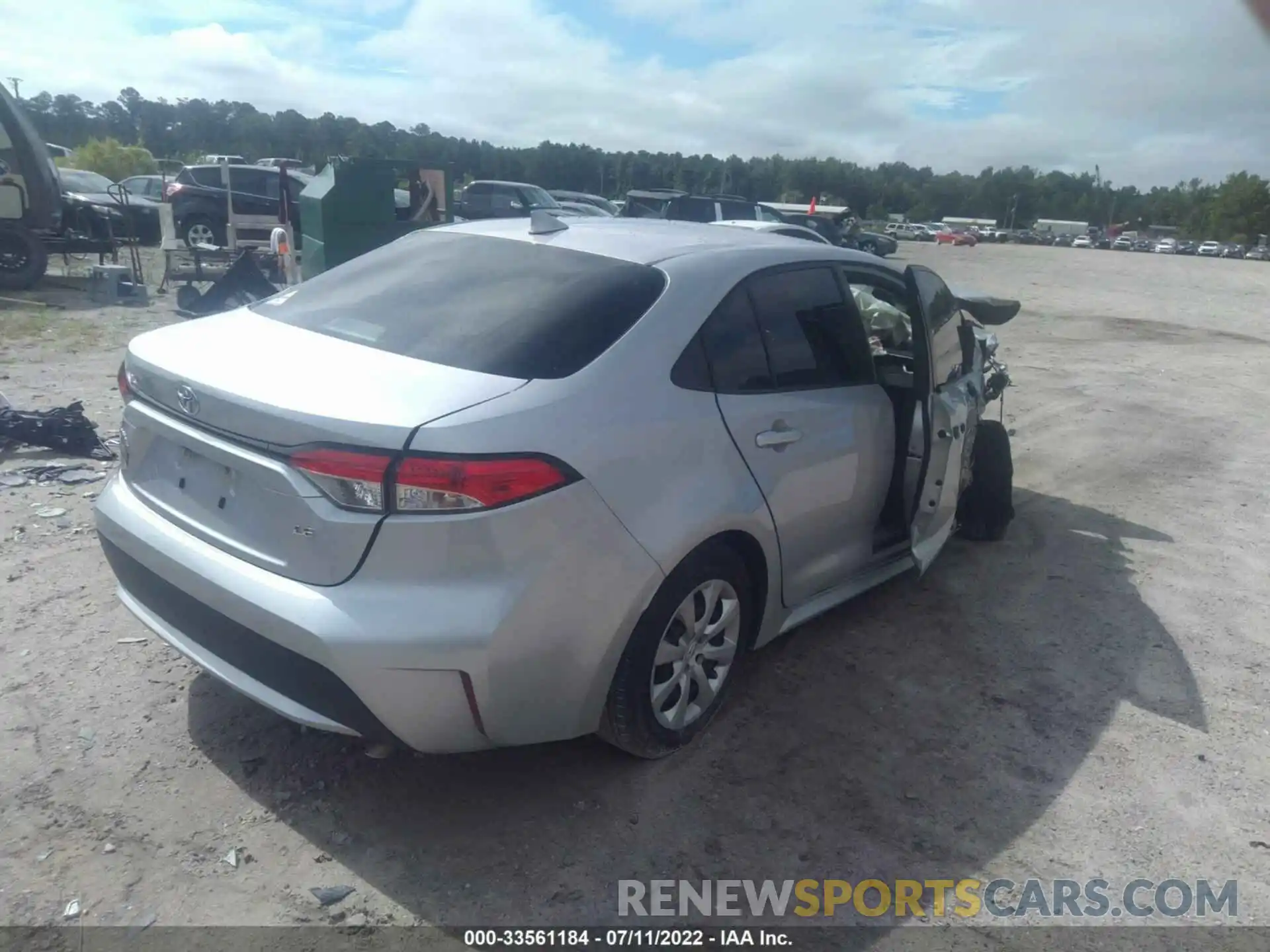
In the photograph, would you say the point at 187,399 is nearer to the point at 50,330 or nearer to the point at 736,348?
the point at 736,348

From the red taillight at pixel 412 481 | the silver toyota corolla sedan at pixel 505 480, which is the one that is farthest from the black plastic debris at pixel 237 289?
the red taillight at pixel 412 481

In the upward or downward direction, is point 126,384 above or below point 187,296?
above

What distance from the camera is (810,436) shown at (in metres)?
3.60

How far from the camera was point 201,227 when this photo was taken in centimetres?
1862

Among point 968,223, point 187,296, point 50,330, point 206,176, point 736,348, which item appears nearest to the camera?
point 736,348

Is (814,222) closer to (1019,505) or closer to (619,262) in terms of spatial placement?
(1019,505)

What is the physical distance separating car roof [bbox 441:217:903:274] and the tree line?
31.5 metres

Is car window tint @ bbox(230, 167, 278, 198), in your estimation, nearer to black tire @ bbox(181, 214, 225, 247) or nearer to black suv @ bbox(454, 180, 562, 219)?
black tire @ bbox(181, 214, 225, 247)

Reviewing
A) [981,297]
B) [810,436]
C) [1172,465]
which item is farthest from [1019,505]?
[810,436]

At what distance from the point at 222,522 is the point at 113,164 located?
4809 centimetres

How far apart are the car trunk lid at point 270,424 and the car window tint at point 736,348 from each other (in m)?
0.81

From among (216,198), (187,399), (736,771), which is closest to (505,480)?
(187,399)

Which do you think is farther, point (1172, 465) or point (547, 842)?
point (1172, 465)

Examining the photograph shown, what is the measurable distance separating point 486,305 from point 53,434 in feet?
14.0
